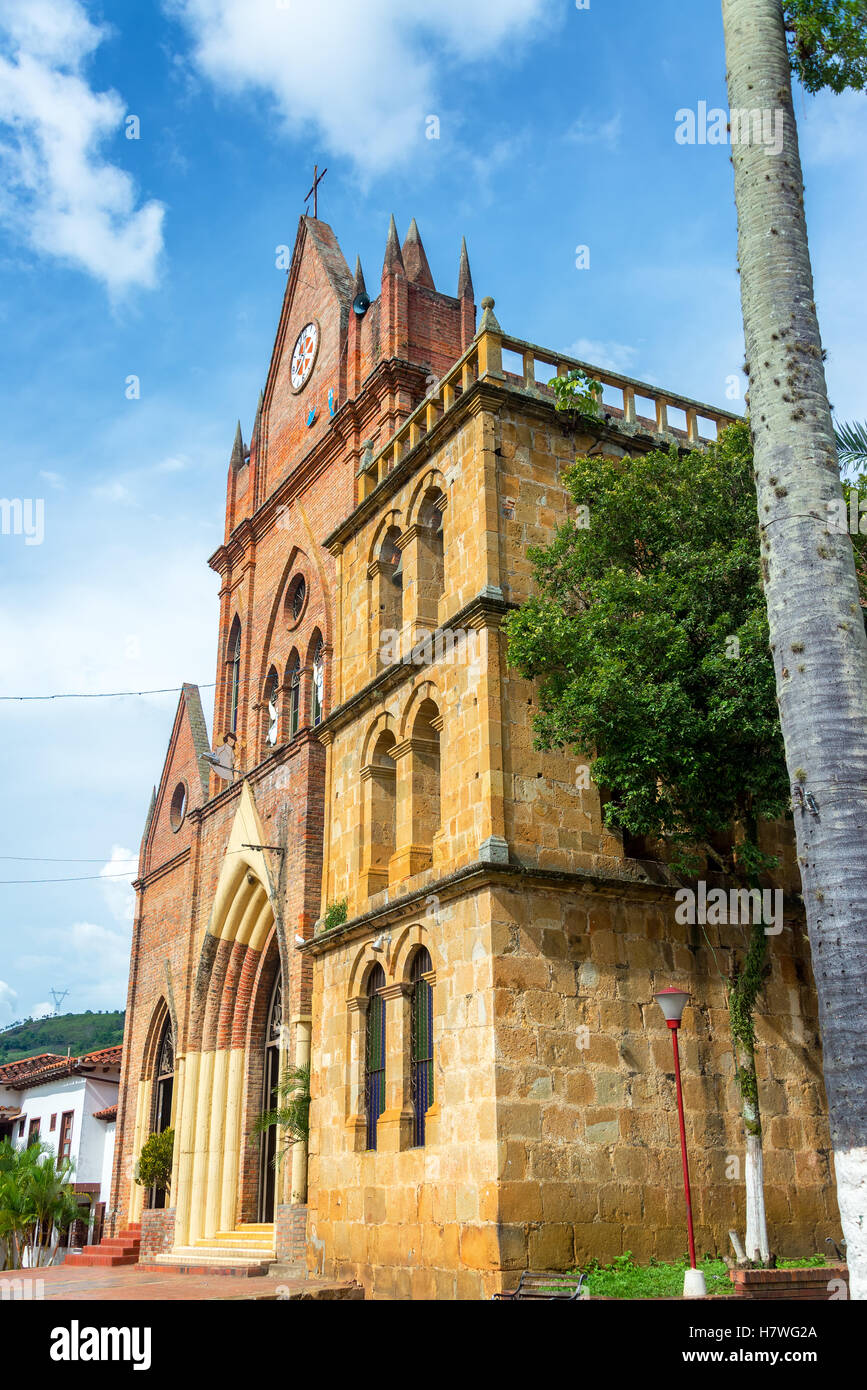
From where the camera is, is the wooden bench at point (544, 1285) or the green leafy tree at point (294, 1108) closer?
the wooden bench at point (544, 1285)

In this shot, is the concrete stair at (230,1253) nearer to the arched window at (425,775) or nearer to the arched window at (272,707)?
the arched window at (425,775)

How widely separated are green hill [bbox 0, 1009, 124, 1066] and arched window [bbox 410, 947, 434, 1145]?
58.4 m

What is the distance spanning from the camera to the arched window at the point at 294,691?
2378 centimetres

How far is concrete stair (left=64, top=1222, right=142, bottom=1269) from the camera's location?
2345cm

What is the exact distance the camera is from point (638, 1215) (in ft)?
42.6

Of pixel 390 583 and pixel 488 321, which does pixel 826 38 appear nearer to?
pixel 488 321

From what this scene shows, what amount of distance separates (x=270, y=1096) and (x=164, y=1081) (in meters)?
6.03

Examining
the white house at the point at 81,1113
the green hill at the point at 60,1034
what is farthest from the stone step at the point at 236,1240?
the green hill at the point at 60,1034

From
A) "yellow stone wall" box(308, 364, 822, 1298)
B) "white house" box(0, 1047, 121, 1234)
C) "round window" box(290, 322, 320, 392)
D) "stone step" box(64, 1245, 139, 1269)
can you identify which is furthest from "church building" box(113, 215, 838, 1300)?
"white house" box(0, 1047, 121, 1234)

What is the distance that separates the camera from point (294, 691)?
24.4 metres

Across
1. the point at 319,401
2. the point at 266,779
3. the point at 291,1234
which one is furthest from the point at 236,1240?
the point at 319,401

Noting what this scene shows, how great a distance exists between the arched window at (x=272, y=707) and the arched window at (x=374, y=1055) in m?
9.30

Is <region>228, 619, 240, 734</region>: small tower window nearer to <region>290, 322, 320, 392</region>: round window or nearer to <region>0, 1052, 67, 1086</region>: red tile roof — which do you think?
<region>290, 322, 320, 392</region>: round window
